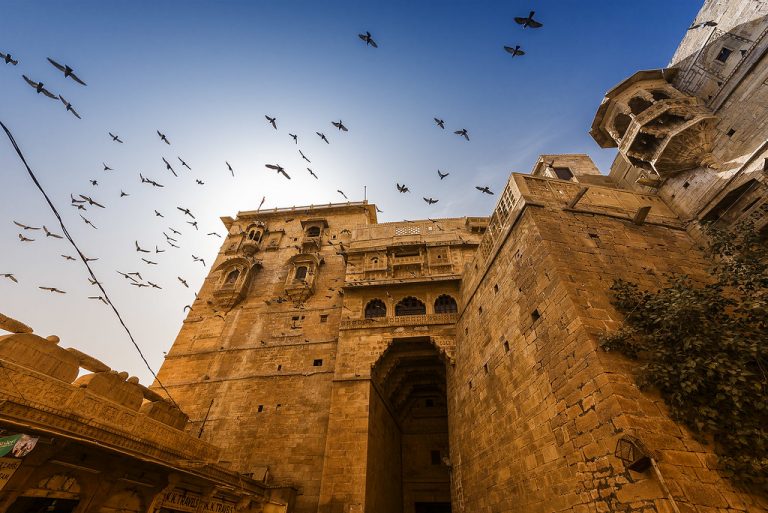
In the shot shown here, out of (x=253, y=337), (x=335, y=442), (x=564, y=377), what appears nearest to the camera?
(x=564, y=377)

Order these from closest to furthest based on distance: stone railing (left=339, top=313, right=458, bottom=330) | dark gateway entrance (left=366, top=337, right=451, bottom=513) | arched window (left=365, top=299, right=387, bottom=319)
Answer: dark gateway entrance (left=366, top=337, right=451, bottom=513) < stone railing (left=339, top=313, right=458, bottom=330) < arched window (left=365, top=299, right=387, bottom=319)

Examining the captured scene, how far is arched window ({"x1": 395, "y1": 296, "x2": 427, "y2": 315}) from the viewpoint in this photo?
14.6 metres

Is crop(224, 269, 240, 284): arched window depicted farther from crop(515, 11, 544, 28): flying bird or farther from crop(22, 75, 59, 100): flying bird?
crop(515, 11, 544, 28): flying bird

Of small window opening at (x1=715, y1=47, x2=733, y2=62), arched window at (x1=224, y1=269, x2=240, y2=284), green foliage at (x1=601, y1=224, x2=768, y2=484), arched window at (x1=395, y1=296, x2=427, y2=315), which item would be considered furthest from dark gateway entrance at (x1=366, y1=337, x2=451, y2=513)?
small window opening at (x1=715, y1=47, x2=733, y2=62)

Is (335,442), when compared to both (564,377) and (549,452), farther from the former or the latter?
(564,377)

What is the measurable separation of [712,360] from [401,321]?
10209 mm

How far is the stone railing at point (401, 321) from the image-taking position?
13.7 m

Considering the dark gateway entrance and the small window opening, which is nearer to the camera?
the small window opening


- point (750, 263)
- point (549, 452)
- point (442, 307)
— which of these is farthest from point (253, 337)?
point (750, 263)

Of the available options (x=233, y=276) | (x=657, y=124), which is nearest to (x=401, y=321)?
(x=233, y=276)

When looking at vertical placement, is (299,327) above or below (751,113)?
below

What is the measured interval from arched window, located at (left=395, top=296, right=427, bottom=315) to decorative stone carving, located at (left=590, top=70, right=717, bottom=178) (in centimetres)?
1035

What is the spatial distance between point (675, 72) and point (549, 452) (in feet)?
51.1

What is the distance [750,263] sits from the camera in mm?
6039
